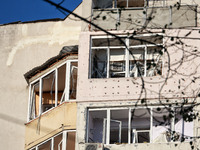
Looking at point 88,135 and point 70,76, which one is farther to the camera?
point 70,76

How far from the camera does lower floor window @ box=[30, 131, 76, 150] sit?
872 inches

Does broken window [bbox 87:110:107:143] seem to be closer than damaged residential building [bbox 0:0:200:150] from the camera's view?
No

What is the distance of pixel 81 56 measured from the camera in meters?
23.0

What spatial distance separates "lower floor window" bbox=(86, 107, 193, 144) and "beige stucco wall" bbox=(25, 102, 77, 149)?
0.75 m

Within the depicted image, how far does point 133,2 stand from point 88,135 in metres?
7.54

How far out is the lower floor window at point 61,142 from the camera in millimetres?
22141

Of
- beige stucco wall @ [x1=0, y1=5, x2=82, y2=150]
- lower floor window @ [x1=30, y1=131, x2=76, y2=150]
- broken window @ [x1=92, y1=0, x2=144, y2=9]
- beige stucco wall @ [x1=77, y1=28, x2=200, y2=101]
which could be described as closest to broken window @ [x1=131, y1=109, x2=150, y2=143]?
beige stucco wall @ [x1=77, y1=28, x2=200, y2=101]

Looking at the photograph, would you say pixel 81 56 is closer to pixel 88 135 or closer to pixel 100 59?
pixel 100 59

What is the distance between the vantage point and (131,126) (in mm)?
22766

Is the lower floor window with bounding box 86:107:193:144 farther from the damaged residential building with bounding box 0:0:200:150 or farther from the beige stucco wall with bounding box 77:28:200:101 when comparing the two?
the beige stucco wall with bounding box 77:28:200:101

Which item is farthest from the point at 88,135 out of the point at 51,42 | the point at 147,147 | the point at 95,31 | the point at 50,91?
the point at 51,42

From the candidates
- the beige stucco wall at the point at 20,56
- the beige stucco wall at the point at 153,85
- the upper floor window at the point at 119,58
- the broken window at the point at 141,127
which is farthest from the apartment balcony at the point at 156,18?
the beige stucco wall at the point at 20,56

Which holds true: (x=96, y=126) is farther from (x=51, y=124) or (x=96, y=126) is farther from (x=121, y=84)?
(x=121, y=84)

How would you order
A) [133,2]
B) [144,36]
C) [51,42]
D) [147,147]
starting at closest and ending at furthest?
1. [147,147]
2. [144,36]
3. [133,2]
4. [51,42]
